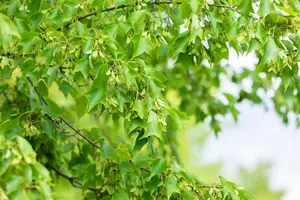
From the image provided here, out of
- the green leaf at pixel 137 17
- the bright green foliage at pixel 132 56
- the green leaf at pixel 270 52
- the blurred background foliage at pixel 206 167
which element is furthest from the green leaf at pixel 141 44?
the blurred background foliage at pixel 206 167

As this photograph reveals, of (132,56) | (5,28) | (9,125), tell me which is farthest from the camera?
(9,125)

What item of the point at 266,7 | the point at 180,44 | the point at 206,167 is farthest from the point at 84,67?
the point at 206,167

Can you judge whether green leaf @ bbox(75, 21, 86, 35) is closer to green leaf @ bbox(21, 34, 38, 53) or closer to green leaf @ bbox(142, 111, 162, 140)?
green leaf @ bbox(21, 34, 38, 53)

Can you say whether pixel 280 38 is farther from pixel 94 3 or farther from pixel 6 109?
pixel 6 109

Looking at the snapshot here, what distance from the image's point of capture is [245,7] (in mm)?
3176

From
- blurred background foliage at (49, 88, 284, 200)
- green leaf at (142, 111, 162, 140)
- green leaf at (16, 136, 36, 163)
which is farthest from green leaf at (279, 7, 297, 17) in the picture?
blurred background foliage at (49, 88, 284, 200)

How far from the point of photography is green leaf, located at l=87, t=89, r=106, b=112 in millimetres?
3100

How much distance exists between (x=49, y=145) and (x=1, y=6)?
110cm

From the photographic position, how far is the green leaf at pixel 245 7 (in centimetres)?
317

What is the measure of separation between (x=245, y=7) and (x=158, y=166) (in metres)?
0.86

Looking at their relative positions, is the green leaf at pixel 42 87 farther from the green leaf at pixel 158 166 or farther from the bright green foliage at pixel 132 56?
the green leaf at pixel 158 166

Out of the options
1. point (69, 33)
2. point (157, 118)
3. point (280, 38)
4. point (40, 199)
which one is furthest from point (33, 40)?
point (280, 38)

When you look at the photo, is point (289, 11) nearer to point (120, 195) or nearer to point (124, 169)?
point (124, 169)

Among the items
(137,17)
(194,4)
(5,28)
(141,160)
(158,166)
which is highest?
(5,28)
